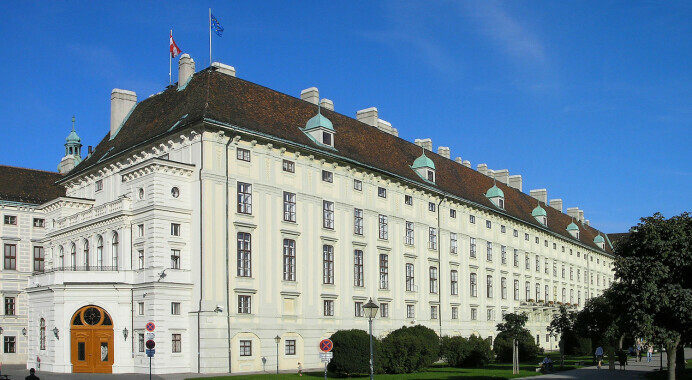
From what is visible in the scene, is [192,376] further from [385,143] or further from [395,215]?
[385,143]

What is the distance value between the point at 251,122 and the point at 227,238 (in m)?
7.22

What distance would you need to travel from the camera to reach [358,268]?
5272 centimetres

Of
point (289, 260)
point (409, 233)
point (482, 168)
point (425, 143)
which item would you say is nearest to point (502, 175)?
point (482, 168)

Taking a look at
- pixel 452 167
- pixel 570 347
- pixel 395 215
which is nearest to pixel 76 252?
pixel 395 215

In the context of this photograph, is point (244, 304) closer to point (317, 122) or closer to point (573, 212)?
point (317, 122)

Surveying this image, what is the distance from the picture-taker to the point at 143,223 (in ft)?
138

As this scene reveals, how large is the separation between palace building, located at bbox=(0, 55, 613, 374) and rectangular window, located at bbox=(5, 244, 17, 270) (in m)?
0.08

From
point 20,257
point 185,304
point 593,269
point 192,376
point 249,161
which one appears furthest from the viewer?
point 593,269

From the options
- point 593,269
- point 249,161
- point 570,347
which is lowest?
point 570,347

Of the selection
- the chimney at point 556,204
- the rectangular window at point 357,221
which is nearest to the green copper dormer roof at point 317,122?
the rectangular window at point 357,221

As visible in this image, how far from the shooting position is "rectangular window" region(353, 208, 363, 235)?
5272 centimetres

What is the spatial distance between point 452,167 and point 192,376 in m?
40.2

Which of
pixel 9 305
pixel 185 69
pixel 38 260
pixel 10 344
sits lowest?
pixel 10 344

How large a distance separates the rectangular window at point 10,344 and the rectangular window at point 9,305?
194 cm
